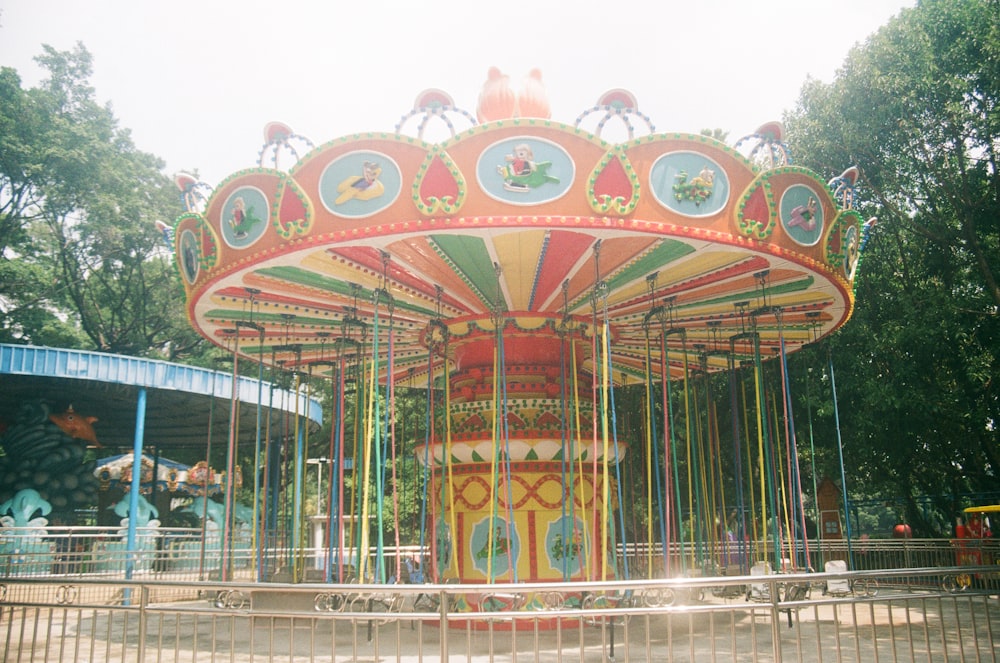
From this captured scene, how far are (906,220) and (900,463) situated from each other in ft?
15.7

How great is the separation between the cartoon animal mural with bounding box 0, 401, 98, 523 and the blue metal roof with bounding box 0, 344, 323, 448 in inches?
16.7

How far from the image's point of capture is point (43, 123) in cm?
2748

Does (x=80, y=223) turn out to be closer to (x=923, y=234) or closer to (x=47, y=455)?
(x=47, y=455)

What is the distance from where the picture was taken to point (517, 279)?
825 centimetres

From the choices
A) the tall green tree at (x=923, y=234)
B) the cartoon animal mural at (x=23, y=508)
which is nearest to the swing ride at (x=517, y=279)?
the tall green tree at (x=923, y=234)

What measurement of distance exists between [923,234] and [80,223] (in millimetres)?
27926

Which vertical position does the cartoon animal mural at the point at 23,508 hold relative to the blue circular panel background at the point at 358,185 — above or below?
below

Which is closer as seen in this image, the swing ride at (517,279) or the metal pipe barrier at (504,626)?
the metal pipe barrier at (504,626)

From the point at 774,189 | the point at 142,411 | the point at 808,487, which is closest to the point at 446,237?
the point at 774,189

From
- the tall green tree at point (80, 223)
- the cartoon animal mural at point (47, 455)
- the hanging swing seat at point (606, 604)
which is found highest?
the tall green tree at point (80, 223)

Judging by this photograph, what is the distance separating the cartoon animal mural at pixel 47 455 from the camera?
17.7 metres

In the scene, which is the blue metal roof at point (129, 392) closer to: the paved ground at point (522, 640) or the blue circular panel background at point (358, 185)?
the paved ground at point (522, 640)

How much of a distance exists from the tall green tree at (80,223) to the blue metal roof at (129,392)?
9480mm

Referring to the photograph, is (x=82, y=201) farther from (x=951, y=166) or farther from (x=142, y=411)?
(x=951, y=166)
